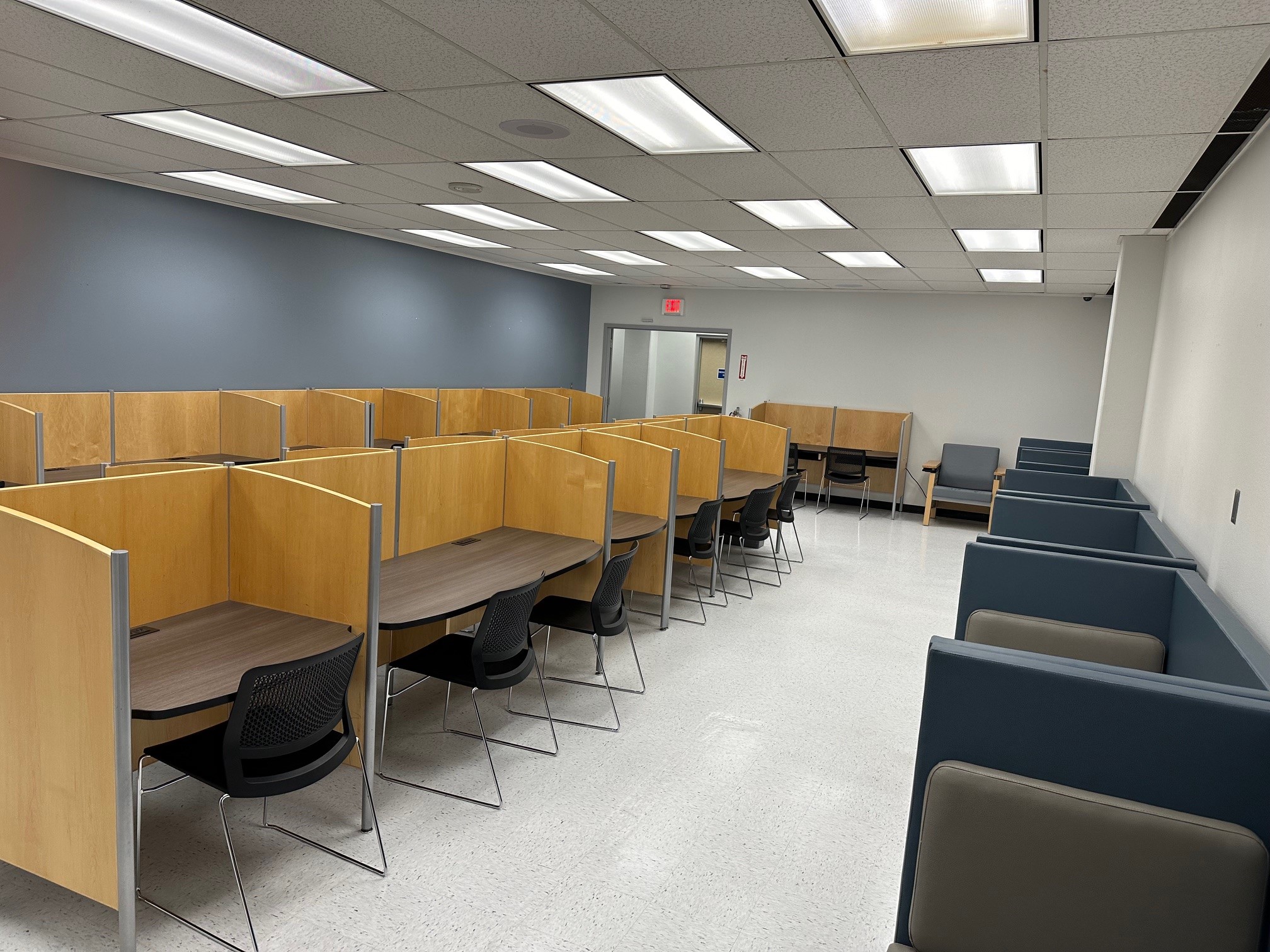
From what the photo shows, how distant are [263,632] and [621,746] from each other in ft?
4.86

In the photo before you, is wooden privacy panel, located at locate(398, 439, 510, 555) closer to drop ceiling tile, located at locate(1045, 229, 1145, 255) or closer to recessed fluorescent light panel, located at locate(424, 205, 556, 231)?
recessed fluorescent light panel, located at locate(424, 205, 556, 231)

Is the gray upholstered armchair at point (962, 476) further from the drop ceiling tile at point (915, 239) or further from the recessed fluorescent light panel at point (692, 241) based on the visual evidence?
the recessed fluorescent light panel at point (692, 241)

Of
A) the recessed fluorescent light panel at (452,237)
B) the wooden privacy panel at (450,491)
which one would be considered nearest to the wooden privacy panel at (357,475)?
the wooden privacy panel at (450,491)

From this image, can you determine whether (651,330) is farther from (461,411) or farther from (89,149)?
(89,149)

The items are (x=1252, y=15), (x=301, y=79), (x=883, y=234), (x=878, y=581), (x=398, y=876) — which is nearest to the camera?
(x=1252, y=15)

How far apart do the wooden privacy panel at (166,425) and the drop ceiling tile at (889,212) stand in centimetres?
462

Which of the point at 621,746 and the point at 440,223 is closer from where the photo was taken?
the point at 621,746

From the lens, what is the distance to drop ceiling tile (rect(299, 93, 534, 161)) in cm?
327

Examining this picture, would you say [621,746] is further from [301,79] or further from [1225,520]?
A: [301,79]

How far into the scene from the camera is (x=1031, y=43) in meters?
2.25

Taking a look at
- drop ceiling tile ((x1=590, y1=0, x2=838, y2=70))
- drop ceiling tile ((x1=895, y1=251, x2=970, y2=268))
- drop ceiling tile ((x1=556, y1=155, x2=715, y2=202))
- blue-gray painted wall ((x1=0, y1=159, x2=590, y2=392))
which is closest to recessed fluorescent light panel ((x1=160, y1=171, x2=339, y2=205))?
blue-gray painted wall ((x1=0, y1=159, x2=590, y2=392))

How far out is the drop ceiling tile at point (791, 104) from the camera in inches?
102

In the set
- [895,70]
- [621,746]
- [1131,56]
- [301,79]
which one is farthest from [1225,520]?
[301,79]

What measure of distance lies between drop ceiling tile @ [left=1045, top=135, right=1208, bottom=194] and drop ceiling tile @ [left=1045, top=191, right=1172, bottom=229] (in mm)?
132
